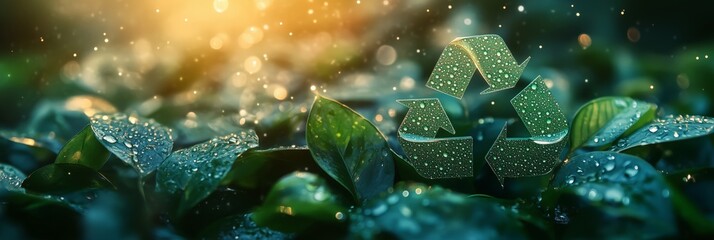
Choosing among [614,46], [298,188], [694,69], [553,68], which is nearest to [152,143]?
[298,188]

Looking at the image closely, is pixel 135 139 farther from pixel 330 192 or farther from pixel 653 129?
pixel 653 129

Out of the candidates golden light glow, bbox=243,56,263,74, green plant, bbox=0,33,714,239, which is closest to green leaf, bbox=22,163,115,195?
green plant, bbox=0,33,714,239

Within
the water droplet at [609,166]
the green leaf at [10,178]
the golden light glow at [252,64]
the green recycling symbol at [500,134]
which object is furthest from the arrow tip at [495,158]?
the golden light glow at [252,64]

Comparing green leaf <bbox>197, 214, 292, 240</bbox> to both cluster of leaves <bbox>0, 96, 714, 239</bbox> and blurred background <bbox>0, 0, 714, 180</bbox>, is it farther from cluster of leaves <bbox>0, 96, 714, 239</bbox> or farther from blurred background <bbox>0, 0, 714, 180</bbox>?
blurred background <bbox>0, 0, 714, 180</bbox>

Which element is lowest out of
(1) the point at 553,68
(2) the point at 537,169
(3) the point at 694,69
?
(1) the point at 553,68

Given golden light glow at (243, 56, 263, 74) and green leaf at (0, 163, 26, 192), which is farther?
golden light glow at (243, 56, 263, 74)

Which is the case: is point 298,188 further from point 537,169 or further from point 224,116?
point 224,116
